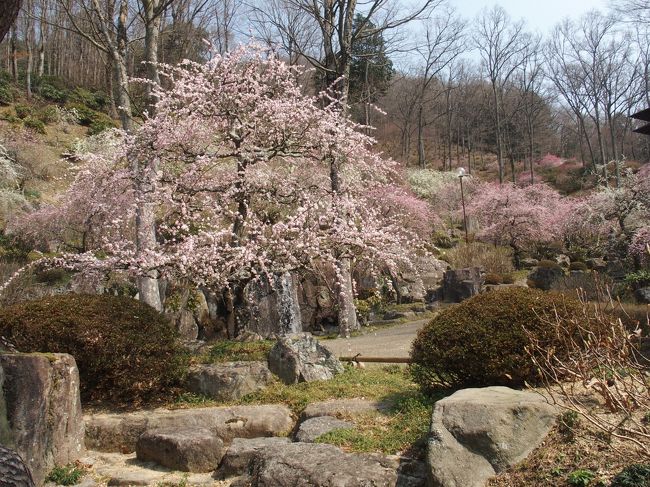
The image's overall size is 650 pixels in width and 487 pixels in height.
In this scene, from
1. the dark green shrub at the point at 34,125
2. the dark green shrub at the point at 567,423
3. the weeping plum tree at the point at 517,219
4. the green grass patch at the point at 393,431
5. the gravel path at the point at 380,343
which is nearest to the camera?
the dark green shrub at the point at 567,423

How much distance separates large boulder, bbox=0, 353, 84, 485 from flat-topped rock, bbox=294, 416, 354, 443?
237 centimetres

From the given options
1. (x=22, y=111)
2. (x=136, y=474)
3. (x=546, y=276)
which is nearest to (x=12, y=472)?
(x=136, y=474)

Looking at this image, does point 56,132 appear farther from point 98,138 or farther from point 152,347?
point 152,347

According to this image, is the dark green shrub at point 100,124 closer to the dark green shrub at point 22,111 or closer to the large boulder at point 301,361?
the dark green shrub at point 22,111

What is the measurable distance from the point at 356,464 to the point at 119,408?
364 centimetres

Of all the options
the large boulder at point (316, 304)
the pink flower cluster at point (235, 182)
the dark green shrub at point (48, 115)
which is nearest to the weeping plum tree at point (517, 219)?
the large boulder at point (316, 304)

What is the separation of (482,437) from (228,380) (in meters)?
3.77

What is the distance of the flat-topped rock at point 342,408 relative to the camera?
6340 mm

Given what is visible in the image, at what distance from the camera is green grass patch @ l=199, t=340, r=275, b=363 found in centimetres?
813

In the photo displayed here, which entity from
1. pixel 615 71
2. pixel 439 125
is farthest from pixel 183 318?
pixel 439 125

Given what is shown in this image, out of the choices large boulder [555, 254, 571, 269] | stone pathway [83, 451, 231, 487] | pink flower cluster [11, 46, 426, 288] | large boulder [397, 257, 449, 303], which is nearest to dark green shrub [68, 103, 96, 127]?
large boulder [397, 257, 449, 303]

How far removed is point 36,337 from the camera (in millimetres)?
6594

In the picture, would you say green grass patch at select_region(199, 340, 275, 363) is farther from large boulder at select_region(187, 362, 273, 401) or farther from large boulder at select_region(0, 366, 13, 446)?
large boulder at select_region(0, 366, 13, 446)

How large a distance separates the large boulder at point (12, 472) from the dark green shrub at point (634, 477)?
3.51m
